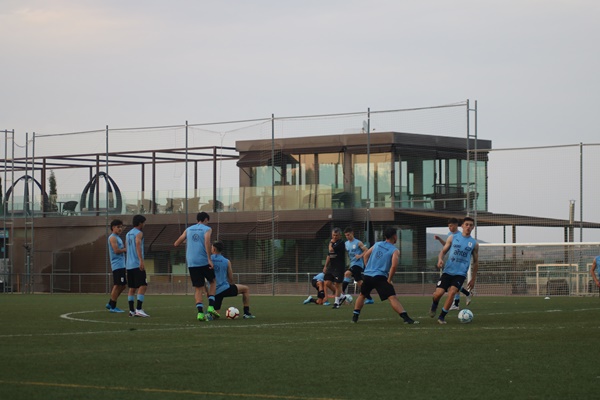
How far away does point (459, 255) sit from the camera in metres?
18.6

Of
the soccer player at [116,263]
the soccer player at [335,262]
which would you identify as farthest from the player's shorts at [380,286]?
the soccer player at [335,262]

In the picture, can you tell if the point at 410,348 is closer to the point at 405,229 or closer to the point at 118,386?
the point at 118,386

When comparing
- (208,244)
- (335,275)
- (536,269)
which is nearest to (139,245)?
(208,244)

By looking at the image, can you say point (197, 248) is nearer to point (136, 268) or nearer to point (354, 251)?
point (136, 268)

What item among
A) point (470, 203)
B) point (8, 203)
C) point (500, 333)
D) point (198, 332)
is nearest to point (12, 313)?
point (198, 332)

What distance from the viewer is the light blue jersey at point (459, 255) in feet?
61.0

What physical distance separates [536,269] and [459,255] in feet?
58.8

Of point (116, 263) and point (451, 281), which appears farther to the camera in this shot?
point (116, 263)

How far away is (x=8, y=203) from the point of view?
152 ft

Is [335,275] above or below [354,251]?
below

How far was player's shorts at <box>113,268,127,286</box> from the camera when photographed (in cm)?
2210

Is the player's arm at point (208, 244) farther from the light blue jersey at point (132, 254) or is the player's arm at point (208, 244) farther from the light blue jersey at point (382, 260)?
the light blue jersey at point (382, 260)

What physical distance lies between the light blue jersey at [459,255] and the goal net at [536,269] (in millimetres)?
16346

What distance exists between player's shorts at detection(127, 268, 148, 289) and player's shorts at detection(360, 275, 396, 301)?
17.6 feet
